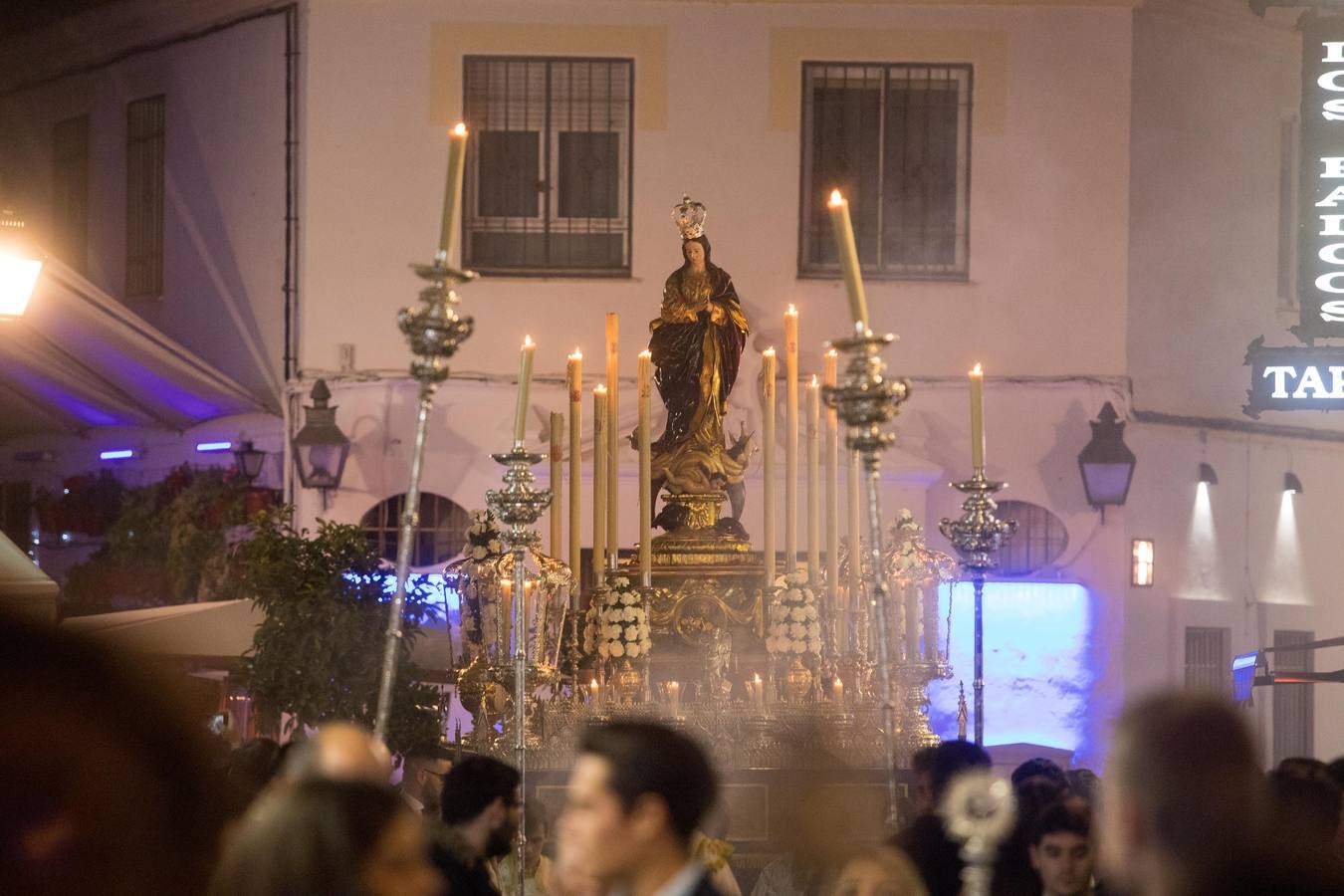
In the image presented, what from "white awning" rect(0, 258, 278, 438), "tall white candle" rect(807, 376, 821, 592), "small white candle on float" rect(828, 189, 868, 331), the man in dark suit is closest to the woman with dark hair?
"tall white candle" rect(807, 376, 821, 592)

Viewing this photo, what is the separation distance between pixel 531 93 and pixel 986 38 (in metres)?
3.50

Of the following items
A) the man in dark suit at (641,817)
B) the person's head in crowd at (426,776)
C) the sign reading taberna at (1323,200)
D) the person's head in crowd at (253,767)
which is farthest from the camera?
the sign reading taberna at (1323,200)

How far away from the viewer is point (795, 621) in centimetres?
778

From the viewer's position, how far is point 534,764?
759 centimetres

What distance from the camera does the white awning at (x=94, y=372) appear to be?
1280 centimetres

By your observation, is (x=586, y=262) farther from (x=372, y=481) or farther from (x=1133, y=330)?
(x=1133, y=330)

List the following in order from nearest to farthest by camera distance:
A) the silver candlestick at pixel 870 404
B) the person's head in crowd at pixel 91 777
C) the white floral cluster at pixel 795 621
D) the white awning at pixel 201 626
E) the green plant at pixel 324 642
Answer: the person's head in crowd at pixel 91 777
the silver candlestick at pixel 870 404
the white floral cluster at pixel 795 621
the green plant at pixel 324 642
the white awning at pixel 201 626

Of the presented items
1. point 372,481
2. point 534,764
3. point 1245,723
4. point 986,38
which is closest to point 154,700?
point 1245,723

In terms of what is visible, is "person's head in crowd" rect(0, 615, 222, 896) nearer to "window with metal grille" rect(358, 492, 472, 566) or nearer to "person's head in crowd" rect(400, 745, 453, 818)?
"person's head in crowd" rect(400, 745, 453, 818)

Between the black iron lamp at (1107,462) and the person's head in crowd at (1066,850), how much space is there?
9301mm

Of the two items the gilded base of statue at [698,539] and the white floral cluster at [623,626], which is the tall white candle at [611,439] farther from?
the white floral cluster at [623,626]

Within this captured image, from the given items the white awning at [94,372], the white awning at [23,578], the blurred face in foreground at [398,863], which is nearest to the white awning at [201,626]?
the white awning at [23,578]

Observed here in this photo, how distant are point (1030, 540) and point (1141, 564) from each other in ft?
2.84

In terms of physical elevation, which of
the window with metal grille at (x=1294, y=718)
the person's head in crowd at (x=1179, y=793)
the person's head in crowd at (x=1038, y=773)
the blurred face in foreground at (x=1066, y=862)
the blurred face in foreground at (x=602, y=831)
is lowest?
the window with metal grille at (x=1294, y=718)
